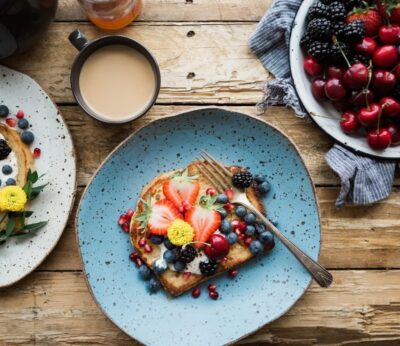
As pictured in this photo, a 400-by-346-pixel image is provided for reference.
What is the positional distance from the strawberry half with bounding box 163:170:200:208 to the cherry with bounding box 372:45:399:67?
568 millimetres

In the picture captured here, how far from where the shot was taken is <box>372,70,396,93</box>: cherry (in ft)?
5.14

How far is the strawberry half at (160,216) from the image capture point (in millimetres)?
1609

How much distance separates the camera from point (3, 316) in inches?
67.4

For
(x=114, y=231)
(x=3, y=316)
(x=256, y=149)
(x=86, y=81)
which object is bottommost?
(x=3, y=316)

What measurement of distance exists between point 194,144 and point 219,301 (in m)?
0.43

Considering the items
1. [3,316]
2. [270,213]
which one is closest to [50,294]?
[3,316]

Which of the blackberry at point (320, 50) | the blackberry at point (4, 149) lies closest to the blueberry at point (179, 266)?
the blackberry at point (4, 149)

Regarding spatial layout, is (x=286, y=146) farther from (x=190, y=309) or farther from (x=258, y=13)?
(x=190, y=309)

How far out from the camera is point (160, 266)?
1.61 metres

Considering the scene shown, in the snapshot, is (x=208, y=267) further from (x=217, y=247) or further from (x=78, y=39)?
(x=78, y=39)

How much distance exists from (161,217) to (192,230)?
9 cm

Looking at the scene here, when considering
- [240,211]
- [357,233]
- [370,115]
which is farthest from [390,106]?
[240,211]

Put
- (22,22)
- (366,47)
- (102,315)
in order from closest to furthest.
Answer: (22,22) → (366,47) → (102,315)

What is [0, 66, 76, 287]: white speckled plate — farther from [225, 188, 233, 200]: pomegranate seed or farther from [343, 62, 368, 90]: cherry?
[343, 62, 368, 90]: cherry
